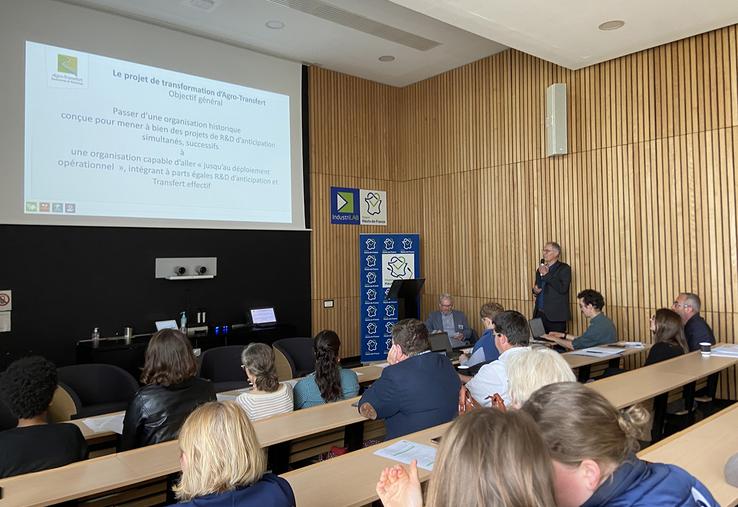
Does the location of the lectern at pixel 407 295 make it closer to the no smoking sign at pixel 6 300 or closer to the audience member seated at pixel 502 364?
the audience member seated at pixel 502 364

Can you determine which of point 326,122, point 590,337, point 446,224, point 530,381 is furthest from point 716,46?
point 530,381

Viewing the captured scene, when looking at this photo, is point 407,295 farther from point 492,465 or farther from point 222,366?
point 492,465

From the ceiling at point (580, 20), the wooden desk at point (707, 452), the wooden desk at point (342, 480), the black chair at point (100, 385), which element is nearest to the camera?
the wooden desk at point (342, 480)

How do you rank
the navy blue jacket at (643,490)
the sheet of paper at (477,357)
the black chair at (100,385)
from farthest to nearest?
the black chair at (100,385) → the sheet of paper at (477,357) → the navy blue jacket at (643,490)

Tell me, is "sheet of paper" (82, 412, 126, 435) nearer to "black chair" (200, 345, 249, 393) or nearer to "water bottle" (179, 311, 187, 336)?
"black chair" (200, 345, 249, 393)

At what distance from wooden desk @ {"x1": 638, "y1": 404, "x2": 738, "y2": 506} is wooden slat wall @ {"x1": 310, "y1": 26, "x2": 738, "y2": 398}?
4.03 m

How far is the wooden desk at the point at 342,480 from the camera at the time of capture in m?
2.12

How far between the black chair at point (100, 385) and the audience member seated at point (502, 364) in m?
3.18

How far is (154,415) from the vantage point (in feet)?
9.95

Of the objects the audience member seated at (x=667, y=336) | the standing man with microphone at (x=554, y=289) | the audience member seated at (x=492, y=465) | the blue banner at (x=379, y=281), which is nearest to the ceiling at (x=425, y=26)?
the standing man with microphone at (x=554, y=289)

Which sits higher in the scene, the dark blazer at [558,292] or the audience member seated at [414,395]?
the dark blazer at [558,292]

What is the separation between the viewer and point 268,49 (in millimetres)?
8148

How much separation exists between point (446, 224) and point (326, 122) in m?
2.60

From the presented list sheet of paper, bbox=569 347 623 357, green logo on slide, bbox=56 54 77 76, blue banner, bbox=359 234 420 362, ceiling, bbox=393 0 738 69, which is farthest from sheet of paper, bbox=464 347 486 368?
green logo on slide, bbox=56 54 77 76
